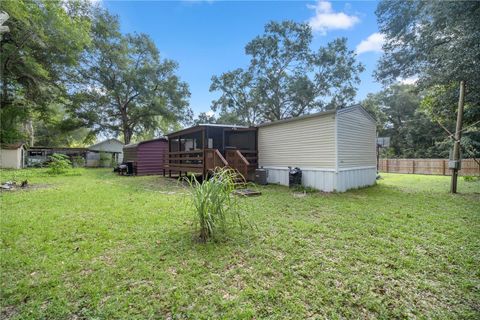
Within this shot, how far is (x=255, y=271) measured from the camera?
270 centimetres

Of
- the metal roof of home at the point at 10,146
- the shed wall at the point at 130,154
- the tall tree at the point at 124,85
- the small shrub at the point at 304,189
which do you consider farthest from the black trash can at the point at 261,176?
the metal roof of home at the point at 10,146

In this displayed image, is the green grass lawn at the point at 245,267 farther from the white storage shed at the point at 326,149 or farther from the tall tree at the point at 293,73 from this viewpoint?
the tall tree at the point at 293,73

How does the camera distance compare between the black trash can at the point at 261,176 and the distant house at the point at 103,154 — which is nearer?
the black trash can at the point at 261,176

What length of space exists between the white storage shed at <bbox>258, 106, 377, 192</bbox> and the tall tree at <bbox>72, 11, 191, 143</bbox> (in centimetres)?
1699

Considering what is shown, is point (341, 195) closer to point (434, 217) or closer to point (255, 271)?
point (434, 217)

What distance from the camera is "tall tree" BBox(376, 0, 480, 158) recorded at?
754 cm

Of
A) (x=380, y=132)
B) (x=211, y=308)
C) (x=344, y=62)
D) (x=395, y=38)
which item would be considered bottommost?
(x=211, y=308)

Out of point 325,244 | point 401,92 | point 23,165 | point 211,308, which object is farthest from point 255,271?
point 401,92

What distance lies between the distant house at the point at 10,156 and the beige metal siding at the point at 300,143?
18.9m

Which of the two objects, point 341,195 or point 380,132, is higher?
point 380,132

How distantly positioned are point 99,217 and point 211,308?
380cm

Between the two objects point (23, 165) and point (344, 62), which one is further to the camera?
point (344, 62)

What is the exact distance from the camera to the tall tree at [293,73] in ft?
72.5

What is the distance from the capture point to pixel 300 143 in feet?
29.4
